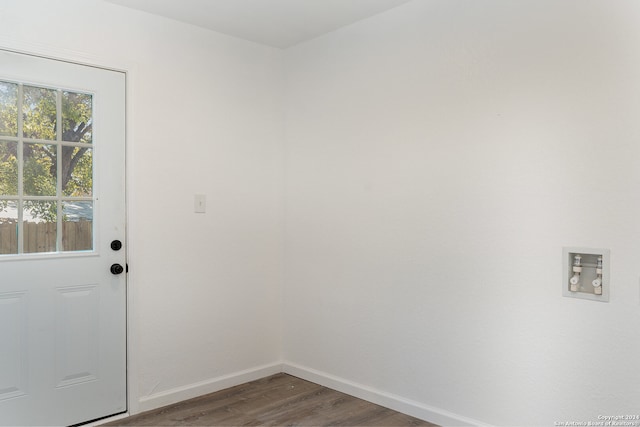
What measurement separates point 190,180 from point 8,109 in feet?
3.52

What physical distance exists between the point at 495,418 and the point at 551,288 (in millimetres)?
751

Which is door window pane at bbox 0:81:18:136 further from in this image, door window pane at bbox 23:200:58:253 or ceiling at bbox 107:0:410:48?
ceiling at bbox 107:0:410:48

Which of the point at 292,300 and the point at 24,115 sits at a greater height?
the point at 24,115

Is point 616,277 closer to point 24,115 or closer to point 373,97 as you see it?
point 373,97

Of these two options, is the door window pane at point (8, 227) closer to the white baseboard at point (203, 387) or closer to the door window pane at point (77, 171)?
the door window pane at point (77, 171)

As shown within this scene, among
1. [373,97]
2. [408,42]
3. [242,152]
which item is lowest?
[242,152]

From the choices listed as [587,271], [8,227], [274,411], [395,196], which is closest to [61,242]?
[8,227]

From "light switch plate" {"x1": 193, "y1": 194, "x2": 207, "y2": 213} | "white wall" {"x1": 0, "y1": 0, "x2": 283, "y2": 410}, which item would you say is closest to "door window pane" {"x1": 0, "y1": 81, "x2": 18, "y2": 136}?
"white wall" {"x1": 0, "y1": 0, "x2": 283, "y2": 410}

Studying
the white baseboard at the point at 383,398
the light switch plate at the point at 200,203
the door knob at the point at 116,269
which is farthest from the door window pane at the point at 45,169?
the white baseboard at the point at 383,398

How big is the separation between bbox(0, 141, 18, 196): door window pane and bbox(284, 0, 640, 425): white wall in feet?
5.79

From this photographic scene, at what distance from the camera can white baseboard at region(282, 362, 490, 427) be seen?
2.77 meters

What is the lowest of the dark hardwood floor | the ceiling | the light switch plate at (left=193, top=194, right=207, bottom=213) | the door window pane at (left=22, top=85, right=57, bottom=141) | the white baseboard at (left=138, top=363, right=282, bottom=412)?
the dark hardwood floor

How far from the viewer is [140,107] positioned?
304 centimetres

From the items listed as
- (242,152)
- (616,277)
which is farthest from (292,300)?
(616,277)
